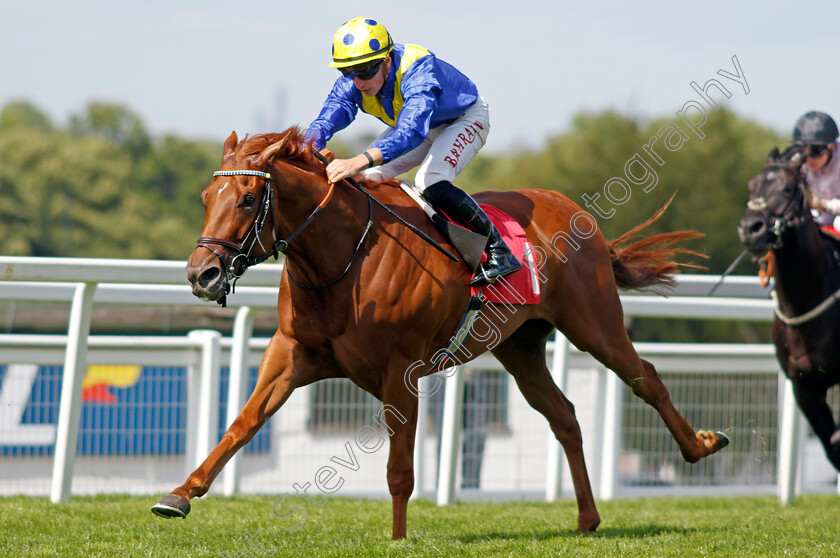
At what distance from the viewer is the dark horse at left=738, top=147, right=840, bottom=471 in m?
5.64

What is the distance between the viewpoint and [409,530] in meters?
5.04

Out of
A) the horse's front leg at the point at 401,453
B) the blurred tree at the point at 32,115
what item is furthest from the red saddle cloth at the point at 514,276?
the blurred tree at the point at 32,115

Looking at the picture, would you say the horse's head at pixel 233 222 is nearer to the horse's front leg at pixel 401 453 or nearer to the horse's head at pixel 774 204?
the horse's front leg at pixel 401 453

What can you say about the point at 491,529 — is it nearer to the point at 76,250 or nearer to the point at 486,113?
the point at 486,113

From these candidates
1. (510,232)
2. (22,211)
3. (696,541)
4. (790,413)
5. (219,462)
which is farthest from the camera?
(22,211)

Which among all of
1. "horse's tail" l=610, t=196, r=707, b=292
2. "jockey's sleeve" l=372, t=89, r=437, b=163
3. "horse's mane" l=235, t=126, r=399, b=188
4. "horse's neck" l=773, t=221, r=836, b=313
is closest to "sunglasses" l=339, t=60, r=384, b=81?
"jockey's sleeve" l=372, t=89, r=437, b=163

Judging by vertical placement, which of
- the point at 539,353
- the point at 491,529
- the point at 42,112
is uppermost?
the point at 42,112

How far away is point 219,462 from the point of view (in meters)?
4.18

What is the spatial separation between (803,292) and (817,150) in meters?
0.87

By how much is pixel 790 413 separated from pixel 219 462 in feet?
14.6

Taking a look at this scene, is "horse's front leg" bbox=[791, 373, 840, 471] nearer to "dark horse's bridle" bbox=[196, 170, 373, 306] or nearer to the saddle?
the saddle

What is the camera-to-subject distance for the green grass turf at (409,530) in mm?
4234

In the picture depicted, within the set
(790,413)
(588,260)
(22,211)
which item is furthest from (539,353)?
(22,211)

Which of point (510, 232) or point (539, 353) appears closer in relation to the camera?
point (510, 232)
